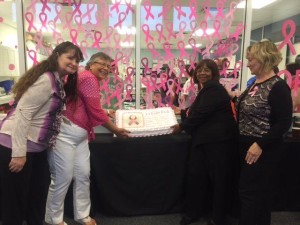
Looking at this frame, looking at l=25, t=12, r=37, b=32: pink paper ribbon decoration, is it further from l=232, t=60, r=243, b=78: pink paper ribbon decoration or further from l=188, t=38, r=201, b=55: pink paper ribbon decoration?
l=232, t=60, r=243, b=78: pink paper ribbon decoration

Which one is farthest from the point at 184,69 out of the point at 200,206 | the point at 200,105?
the point at 200,206

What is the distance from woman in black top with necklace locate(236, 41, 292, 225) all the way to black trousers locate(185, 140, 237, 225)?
259mm

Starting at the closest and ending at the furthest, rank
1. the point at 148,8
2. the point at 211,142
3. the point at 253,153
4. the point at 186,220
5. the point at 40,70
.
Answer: the point at 40,70
the point at 253,153
the point at 211,142
the point at 186,220
the point at 148,8

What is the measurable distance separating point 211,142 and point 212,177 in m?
0.28

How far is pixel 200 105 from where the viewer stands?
1920 mm

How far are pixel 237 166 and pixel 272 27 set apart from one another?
6043 mm

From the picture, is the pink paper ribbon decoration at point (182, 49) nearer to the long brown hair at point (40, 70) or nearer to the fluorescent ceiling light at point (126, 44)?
the fluorescent ceiling light at point (126, 44)

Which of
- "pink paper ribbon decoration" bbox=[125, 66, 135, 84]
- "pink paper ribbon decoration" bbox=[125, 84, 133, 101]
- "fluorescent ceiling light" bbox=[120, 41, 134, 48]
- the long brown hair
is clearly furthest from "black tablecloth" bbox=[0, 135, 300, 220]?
"fluorescent ceiling light" bbox=[120, 41, 134, 48]

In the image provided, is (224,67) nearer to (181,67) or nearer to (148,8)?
(181,67)

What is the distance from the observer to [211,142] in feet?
6.27

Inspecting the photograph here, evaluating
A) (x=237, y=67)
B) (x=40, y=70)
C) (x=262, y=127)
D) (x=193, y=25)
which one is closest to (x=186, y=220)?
(x=262, y=127)

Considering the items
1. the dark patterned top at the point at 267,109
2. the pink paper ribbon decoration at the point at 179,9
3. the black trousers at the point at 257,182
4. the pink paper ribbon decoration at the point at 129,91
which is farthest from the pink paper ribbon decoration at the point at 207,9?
the black trousers at the point at 257,182

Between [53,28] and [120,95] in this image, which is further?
[120,95]

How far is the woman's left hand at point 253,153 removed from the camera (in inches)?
61.9
